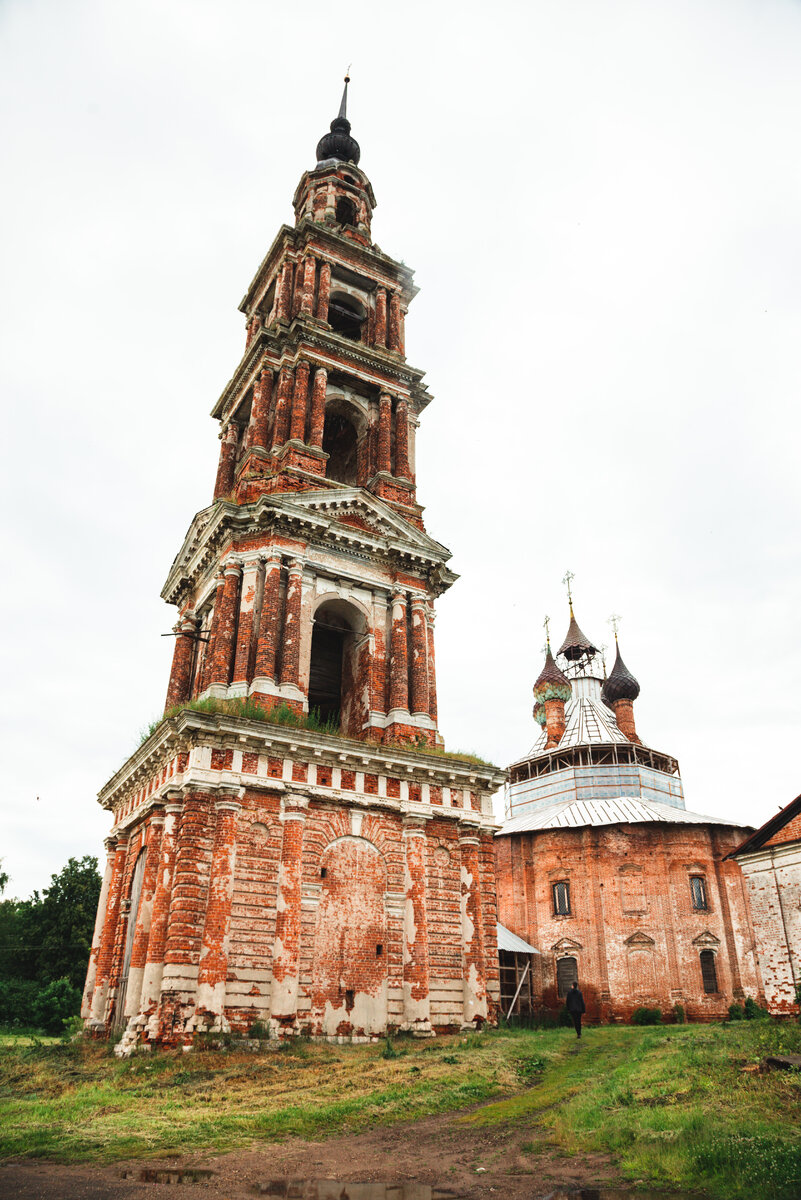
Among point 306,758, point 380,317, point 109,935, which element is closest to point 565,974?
point 109,935

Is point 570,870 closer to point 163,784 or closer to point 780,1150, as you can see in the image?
point 163,784

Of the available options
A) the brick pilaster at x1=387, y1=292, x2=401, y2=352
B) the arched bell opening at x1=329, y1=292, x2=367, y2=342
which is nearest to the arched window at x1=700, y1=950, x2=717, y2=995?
the brick pilaster at x1=387, y1=292, x2=401, y2=352

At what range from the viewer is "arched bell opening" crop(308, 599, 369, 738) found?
22.7 meters

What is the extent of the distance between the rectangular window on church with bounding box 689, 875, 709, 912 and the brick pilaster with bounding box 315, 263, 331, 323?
95.9 ft

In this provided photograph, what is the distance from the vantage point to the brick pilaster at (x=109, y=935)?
809 inches

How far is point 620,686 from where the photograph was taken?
54.3 metres

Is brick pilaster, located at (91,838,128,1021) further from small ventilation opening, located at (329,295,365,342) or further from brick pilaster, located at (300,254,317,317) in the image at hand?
small ventilation opening, located at (329,295,365,342)

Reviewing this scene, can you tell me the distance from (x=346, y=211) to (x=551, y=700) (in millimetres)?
34474

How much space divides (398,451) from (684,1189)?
2213cm

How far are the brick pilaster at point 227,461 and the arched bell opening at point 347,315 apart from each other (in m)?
5.33

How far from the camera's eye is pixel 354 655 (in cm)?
2347

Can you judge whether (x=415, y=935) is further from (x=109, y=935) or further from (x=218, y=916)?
(x=109, y=935)

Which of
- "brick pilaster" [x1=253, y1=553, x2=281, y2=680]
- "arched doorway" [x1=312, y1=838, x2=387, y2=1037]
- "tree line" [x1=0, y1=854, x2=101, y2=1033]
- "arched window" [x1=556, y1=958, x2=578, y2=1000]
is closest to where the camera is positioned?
"arched doorway" [x1=312, y1=838, x2=387, y2=1037]

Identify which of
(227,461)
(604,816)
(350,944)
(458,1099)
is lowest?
(458,1099)
